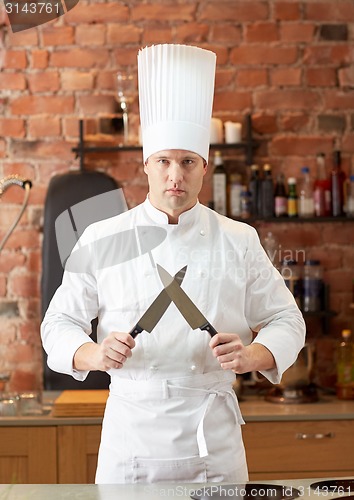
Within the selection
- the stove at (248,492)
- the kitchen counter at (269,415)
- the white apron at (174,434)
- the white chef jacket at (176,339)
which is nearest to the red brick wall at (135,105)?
the kitchen counter at (269,415)

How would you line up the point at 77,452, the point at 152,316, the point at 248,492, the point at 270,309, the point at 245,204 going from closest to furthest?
the point at 248,492 < the point at 152,316 < the point at 270,309 < the point at 77,452 < the point at 245,204

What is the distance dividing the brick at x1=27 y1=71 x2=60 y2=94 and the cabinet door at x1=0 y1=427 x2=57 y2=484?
127 centimetres

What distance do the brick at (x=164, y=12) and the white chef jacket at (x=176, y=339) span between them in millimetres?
1302

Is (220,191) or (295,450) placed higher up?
(220,191)

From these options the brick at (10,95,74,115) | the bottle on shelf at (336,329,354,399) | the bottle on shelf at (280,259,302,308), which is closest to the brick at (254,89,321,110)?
the bottle on shelf at (280,259,302,308)

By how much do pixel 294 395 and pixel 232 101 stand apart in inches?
44.1

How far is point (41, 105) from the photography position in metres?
3.15

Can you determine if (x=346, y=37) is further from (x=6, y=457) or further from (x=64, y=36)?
(x=6, y=457)

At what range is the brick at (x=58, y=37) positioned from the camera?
10.3 feet

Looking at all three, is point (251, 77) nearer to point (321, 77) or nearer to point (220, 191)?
point (321, 77)

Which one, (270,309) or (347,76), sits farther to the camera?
(347,76)

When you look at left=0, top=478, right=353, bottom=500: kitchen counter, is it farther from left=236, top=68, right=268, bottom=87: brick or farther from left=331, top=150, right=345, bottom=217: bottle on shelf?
left=236, top=68, right=268, bottom=87: brick

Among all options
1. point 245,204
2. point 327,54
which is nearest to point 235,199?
point 245,204

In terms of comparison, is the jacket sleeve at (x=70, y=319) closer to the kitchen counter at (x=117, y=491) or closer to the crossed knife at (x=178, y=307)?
the crossed knife at (x=178, y=307)
